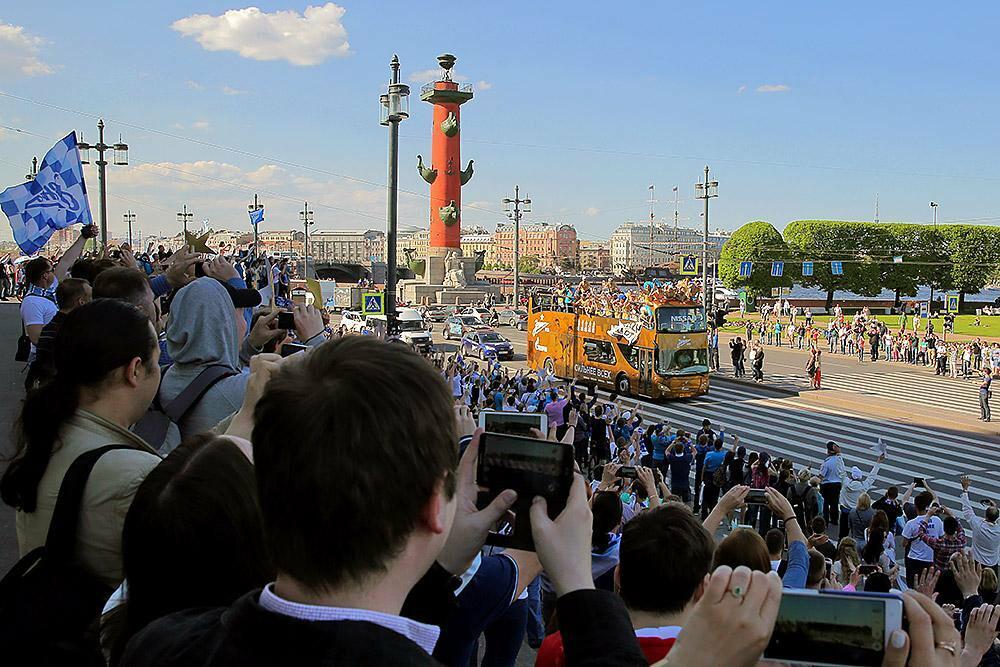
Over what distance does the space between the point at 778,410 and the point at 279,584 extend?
95.7 ft

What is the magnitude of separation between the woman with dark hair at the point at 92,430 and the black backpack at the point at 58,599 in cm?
3

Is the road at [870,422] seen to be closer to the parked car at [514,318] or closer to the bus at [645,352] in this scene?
the bus at [645,352]

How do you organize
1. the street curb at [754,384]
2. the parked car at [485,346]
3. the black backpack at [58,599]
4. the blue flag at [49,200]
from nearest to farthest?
the black backpack at [58,599] → the blue flag at [49,200] → the street curb at [754,384] → the parked car at [485,346]

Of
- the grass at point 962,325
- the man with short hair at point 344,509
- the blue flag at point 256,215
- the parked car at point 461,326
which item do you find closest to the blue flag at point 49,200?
the man with short hair at point 344,509

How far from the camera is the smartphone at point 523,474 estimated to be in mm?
2018

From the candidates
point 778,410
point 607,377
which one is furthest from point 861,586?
point 607,377

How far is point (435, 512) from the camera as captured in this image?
158cm

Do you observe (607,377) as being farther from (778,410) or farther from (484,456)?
(484,456)

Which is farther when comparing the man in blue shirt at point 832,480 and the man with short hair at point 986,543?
the man in blue shirt at point 832,480

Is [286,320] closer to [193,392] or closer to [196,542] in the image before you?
[193,392]

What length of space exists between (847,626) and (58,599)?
1.98 metres

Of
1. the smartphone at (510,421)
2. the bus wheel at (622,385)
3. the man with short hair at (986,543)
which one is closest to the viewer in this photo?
the smartphone at (510,421)

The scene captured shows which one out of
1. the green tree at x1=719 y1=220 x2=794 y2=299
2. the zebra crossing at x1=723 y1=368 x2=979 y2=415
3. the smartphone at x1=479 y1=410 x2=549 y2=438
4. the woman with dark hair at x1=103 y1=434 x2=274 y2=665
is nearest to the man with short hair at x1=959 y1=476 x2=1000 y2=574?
the smartphone at x1=479 y1=410 x2=549 y2=438

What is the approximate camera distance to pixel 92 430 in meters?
2.88
